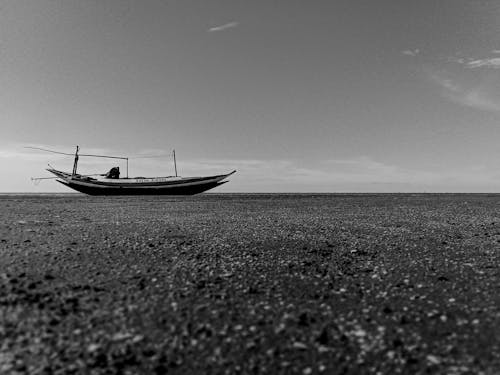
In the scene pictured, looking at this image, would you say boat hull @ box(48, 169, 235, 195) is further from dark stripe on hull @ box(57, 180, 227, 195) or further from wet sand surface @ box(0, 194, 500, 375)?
wet sand surface @ box(0, 194, 500, 375)

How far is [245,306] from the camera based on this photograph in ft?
31.1

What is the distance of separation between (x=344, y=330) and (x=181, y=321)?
11.3 feet

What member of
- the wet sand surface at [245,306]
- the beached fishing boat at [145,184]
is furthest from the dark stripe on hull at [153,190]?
the wet sand surface at [245,306]

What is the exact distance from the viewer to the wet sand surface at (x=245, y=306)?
7.16m

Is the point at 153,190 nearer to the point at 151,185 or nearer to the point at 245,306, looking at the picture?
the point at 151,185

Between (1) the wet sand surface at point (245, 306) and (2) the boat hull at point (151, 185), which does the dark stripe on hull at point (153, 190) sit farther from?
(1) the wet sand surface at point (245, 306)

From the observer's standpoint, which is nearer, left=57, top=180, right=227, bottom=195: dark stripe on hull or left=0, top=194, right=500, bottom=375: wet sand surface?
left=0, top=194, right=500, bottom=375: wet sand surface

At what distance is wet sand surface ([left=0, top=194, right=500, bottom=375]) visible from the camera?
7164mm

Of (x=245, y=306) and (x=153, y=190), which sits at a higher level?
(x=153, y=190)

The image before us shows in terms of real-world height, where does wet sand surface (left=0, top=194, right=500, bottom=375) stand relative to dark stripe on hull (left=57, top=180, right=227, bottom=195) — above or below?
below

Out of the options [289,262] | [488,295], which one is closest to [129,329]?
[289,262]

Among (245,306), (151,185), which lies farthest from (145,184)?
(245,306)

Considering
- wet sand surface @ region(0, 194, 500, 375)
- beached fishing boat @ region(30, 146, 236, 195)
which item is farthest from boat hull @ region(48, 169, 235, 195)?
wet sand surface @ region(0, 194, 500, 375)

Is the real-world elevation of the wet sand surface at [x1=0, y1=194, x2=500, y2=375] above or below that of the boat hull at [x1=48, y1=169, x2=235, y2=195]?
below
